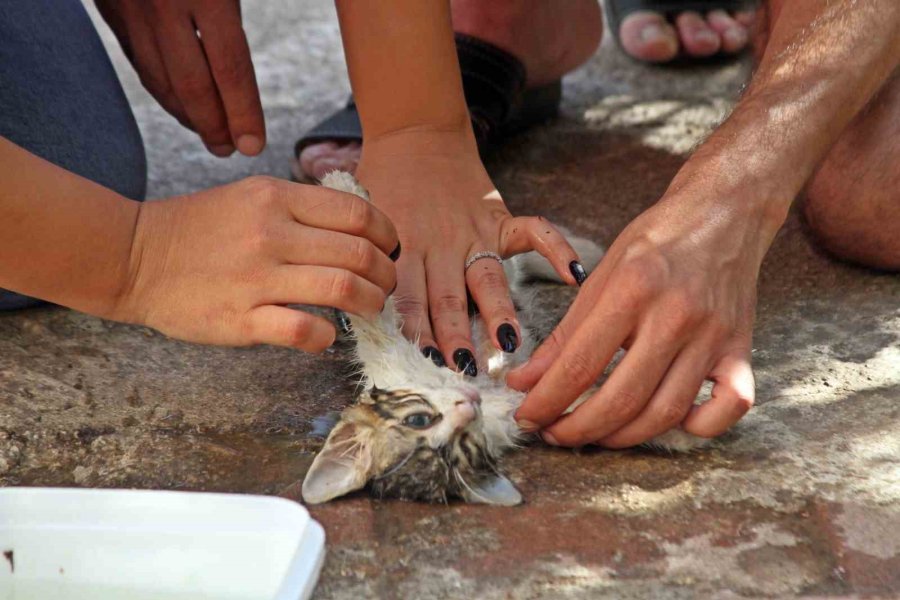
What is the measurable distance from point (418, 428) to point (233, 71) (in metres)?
1.18

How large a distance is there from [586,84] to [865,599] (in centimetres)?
260

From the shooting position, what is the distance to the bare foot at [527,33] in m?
2.87

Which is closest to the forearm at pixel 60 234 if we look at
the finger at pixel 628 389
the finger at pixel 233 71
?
the finger at pixel 628 389

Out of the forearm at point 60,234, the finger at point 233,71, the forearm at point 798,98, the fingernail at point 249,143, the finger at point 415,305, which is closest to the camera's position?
the forearm at point 60,234

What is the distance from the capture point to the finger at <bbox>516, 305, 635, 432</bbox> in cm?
155

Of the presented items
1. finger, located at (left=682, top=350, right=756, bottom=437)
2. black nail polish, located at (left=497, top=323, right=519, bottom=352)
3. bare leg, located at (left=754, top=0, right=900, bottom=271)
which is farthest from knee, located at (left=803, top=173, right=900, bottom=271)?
black nail polish, located at (left=497, top=323, right=519, bottom=352)

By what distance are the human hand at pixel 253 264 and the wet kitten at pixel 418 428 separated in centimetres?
22

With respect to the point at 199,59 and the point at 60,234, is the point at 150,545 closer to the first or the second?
the point at 60,234

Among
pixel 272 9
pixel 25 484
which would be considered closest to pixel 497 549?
pixel 25 484

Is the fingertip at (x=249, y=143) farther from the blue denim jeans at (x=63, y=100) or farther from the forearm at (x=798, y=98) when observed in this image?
the forearm at (x=798, y=98)

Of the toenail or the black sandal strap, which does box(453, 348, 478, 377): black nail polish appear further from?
the toenail

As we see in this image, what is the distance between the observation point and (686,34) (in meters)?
3.60

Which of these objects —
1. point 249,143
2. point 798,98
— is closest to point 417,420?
point 798,98

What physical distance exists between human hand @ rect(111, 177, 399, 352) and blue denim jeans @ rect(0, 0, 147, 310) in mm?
733
